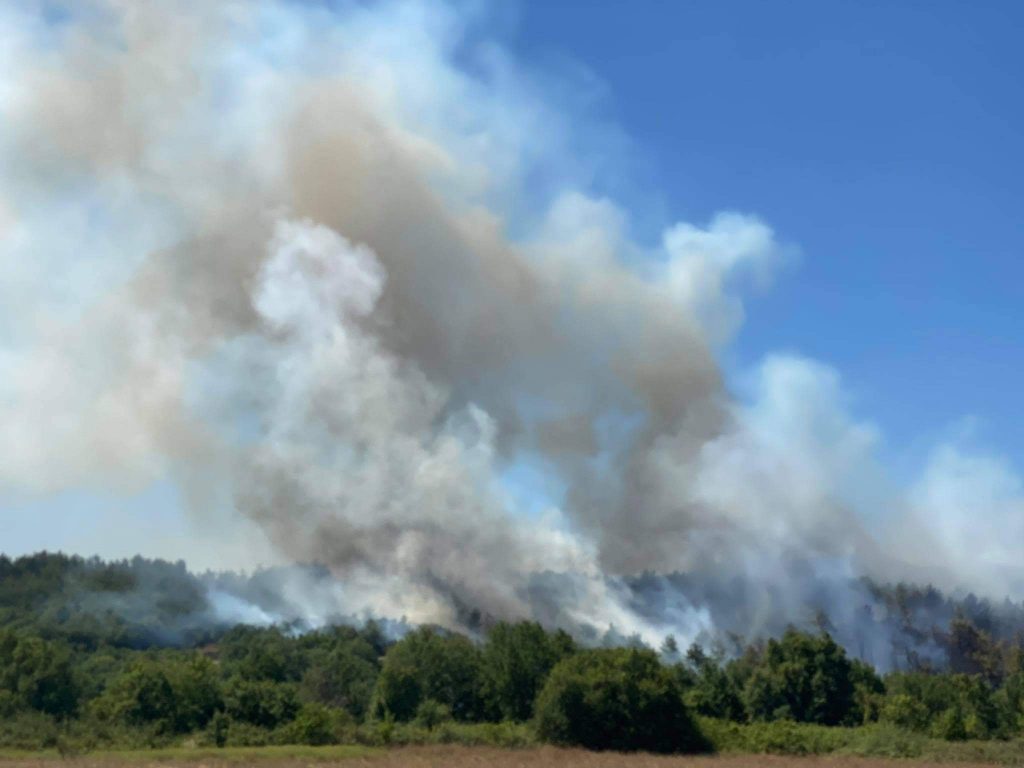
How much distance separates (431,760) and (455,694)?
20093mm

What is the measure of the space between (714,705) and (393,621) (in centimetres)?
3731

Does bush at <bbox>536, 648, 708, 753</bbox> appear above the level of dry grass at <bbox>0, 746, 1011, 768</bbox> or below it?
above

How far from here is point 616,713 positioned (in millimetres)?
66812

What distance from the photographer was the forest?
6506 cm

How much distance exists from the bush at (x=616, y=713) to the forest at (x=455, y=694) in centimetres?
9

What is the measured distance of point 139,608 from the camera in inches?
4439

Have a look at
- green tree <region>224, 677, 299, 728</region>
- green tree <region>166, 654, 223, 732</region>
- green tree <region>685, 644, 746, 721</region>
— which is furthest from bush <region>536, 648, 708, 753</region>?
green tree <region>166, 654, 223, 732</region>

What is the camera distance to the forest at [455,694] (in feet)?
213

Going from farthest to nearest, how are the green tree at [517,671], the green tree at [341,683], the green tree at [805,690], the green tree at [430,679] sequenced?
the green tree at [805,690] → the green tree at [341,683] → the green tree at [517,671] → the green tree at [430,679]

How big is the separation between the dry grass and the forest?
391 centimetres

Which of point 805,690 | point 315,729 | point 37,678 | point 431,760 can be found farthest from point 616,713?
point 37,678

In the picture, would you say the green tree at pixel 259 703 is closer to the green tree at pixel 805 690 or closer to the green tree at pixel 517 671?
the green tree at pixel 517 671

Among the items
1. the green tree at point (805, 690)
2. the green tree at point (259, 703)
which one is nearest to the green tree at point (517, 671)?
the green tree at point (259, 703)

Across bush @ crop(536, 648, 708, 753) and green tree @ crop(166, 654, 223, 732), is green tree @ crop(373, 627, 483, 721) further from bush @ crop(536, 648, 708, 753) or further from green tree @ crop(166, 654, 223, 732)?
green tree @ crop(166, 654, 223, 732)
